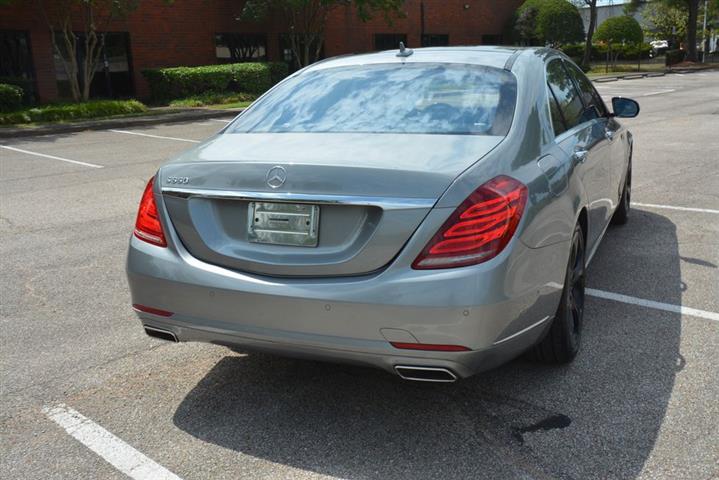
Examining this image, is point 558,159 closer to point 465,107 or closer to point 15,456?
point 465,107

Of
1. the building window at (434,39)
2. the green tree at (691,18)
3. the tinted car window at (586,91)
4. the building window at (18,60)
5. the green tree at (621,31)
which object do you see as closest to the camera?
the tinted car window at (586,91)

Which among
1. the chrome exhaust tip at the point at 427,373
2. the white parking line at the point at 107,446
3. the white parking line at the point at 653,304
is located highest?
the chrome exhaust tip at the point at 427,373

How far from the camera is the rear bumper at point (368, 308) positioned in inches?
110

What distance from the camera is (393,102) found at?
3.72 metres

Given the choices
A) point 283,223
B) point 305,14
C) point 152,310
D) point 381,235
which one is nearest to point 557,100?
point 381,235

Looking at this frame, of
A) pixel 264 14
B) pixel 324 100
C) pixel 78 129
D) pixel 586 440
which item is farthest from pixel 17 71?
pixel 586 440

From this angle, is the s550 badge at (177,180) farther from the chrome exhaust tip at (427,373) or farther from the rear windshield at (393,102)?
the chrome exhaust tip at (427,373)

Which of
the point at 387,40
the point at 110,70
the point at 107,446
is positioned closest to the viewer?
the point at 107,446

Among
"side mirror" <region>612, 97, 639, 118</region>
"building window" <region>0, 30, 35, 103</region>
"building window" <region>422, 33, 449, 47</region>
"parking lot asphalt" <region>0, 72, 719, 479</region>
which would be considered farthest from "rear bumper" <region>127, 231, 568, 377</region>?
"building window" <region>422, 33, 449, 47</region>

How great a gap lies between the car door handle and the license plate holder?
1.65 meters

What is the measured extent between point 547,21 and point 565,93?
118 ft

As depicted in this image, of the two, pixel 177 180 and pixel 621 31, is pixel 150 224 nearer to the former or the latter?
pixel 177 180

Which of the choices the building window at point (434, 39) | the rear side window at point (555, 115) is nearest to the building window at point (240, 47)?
the building window at point (434, 39)

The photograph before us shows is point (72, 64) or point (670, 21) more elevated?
point (670, 21)
